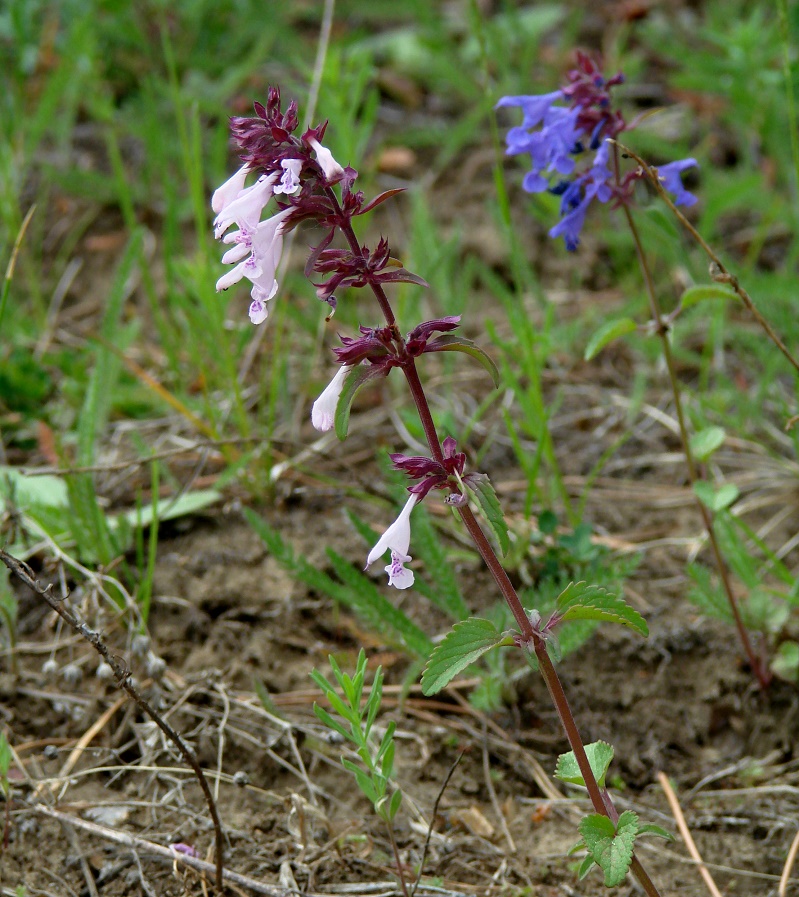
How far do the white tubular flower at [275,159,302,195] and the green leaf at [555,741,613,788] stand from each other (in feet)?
3.25

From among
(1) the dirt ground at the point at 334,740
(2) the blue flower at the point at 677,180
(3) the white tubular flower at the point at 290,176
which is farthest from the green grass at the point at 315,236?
(3) the white tubular flower at the point at 290,176

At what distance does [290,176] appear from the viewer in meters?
1.41

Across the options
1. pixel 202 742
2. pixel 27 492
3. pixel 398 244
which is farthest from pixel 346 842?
pixel 398 244

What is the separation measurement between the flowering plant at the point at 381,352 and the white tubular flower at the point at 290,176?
0.01m

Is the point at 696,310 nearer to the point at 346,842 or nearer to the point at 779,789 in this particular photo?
the point at 779,789

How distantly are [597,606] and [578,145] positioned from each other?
1.12m

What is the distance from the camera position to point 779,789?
6.74 feet

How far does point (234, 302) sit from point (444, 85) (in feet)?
5.38

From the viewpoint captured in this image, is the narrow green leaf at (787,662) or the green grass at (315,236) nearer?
the narrow green leaf at (787,662)

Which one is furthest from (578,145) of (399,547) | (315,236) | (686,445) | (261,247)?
(315,236)

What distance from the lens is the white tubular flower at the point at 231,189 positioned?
1531 mm

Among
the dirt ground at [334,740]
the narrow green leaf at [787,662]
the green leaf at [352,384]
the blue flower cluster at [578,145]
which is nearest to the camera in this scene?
the green leaf at [352,384]

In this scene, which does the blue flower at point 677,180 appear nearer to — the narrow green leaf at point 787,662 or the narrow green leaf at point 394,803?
the narrow green leaf at point 787,662

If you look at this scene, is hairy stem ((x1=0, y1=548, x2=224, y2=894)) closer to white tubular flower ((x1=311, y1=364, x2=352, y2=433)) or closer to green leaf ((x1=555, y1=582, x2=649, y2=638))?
white tubular flower ((x1=311, y1=364, x2=352, y2=433))
